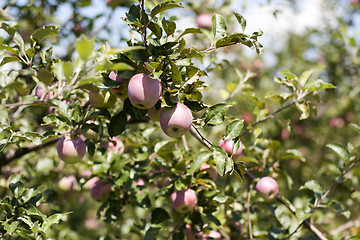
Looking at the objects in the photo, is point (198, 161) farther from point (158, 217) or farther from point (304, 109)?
point (304, 109)

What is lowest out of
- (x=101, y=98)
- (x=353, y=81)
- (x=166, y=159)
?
(x=353, y=81)

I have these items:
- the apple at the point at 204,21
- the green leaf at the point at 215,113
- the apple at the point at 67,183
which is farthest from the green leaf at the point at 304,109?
the apple at the point at 67,183

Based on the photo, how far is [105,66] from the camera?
835 mm

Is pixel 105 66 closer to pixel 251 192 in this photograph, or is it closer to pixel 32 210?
pixel 32 210

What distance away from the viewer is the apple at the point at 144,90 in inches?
37.1

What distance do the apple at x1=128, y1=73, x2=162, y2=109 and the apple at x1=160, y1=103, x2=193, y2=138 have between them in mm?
66

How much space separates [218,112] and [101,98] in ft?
1.32

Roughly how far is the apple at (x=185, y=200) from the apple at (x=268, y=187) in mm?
396

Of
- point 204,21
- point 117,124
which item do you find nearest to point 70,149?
point 117,124

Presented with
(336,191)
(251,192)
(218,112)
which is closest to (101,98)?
(218,112)

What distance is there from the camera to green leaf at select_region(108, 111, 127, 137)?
1158mm

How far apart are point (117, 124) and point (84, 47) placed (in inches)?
17.1

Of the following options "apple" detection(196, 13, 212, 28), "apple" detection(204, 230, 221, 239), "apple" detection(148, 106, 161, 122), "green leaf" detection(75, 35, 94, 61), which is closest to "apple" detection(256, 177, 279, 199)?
"apple" detection(204, 230, 221, 239)

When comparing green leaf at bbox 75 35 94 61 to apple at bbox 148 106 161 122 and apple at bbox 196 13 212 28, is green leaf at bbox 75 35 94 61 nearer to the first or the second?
apple at bbox 148 106 161 122
